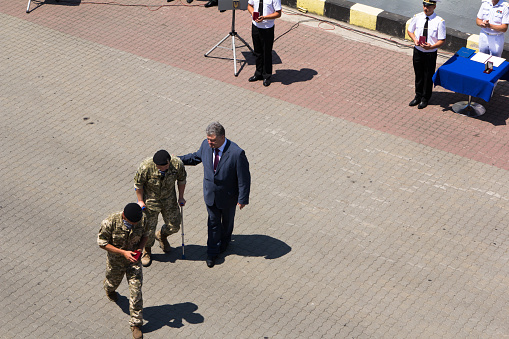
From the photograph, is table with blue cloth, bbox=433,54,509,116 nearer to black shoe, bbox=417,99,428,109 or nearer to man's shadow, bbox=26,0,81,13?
black shoe, bbox=417,99,428,109

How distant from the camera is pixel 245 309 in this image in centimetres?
848

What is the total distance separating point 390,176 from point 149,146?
395 centimetres

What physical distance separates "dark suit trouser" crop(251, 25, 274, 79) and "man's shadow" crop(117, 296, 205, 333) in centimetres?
584

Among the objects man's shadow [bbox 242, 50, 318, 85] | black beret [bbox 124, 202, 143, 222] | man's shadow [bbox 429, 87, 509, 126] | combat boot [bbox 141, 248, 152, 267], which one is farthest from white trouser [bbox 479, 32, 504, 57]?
black beret [bbox 124, 202, 143, 222]

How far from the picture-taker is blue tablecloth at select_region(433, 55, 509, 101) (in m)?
11.8

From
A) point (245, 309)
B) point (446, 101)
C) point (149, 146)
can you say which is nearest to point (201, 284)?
point (245, 309)

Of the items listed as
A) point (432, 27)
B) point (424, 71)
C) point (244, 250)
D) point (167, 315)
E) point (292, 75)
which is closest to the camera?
point (167, 315)

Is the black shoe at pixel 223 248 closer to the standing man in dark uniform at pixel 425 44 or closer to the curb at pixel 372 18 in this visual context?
the standing man in dark uniform at pixel 425 44

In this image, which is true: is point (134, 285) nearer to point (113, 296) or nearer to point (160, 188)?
point (113, 296)

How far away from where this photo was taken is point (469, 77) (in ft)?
38.8

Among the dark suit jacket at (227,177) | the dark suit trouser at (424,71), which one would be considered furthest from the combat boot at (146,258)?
the dark suit trouser at (424,71)

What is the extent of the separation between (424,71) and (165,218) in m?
5.91

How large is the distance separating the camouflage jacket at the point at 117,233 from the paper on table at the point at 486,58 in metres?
7.36

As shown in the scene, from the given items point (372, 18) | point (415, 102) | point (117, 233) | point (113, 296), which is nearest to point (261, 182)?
point (113, 296)
